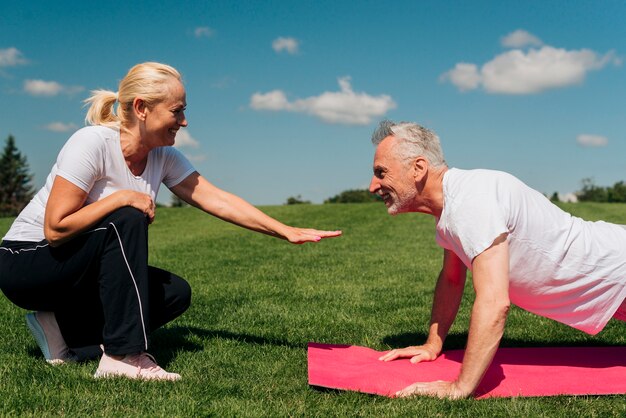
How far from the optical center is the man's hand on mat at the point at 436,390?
341 centimetres

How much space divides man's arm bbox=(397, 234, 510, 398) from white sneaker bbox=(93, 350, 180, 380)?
1.64 metres

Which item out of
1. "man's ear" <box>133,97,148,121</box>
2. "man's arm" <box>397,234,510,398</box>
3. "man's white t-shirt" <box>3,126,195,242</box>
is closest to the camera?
"man's arm" <box>397,234,510,398</box>

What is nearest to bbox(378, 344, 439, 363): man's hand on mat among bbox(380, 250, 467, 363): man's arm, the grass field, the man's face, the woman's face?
bbox(380, 250, 467, 363): man's arm

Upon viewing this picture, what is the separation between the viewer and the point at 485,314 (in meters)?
3.25

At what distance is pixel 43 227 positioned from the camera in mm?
3977

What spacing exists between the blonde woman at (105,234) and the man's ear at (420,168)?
0.88 metres

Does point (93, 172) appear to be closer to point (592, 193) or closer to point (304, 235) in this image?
point (304, 235)

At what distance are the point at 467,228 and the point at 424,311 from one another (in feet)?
9.47

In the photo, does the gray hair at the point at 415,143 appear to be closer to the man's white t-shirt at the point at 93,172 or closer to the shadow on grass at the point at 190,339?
the man's white t-shirt at the point at 93,172

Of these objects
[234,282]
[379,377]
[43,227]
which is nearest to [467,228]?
[379,377]

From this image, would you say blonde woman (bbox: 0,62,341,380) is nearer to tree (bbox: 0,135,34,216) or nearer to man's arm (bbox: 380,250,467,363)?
man's arm (bbox: 380,250,467,363)

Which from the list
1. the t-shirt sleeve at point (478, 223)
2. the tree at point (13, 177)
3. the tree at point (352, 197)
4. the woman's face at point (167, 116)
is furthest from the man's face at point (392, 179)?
the tree at point (13, 177)

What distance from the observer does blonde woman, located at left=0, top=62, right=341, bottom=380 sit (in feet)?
12.3

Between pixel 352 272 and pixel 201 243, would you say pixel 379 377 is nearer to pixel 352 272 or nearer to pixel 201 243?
pixel 352 272
